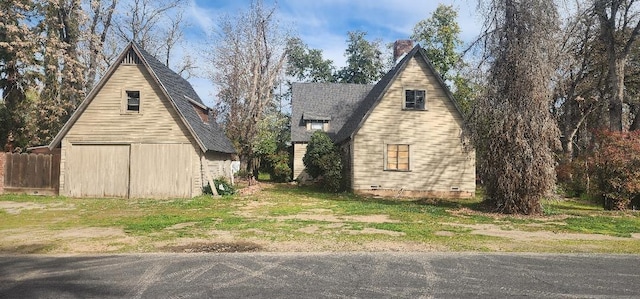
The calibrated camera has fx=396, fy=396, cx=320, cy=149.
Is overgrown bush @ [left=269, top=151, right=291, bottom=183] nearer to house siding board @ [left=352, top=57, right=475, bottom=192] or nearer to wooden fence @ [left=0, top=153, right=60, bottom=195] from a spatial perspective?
house siding board @ [left=352, top=57, right=475, bottom=192]

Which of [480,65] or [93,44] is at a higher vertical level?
[93,44]

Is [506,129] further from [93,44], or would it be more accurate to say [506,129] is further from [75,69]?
[93,44]

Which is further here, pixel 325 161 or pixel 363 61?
pixel 363 61

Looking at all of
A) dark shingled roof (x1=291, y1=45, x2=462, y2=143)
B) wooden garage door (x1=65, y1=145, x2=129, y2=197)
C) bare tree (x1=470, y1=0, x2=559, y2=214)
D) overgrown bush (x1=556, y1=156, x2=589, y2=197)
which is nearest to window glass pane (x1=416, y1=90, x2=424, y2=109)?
bare tree (x1=470, y1=0, x2=559, y2=214)

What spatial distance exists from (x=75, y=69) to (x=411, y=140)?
23990 millimetres

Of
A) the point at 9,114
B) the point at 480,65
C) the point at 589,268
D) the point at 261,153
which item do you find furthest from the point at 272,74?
the point at 589,268

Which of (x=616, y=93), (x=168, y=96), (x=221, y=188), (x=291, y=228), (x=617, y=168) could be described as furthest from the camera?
(x=616, y=93)

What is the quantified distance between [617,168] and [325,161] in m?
14.0

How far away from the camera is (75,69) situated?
2831cm

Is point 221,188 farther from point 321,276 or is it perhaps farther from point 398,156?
Answer: point 321,276

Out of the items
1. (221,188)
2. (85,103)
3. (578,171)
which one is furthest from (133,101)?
(578,171)

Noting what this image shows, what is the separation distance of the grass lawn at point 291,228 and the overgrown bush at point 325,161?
674 centimetres

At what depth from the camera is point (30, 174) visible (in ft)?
63.0

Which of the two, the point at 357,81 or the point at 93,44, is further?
the point at 357,81
